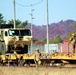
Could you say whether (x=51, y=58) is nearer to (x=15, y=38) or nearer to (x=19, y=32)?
(x=15, y=38)

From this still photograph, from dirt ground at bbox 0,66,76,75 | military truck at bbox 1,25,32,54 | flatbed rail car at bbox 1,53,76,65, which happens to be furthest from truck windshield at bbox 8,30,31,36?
dirt ground at bbox 0,66,76,75

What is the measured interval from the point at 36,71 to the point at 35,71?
8cm

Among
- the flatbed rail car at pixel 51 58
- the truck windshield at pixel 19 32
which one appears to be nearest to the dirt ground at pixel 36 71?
the flatbed rail car at pixel 51 58

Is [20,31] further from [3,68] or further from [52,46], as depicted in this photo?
[52,46]

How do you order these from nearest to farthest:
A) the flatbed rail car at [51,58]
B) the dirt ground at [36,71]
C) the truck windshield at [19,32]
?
1. the dirt ground at [36,71]
2. the flatbed rail car at [51,58]
3. the truck windshield at [19,32]

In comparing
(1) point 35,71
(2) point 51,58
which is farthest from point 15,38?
(1) point 35,71

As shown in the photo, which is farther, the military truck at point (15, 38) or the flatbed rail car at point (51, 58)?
the military truck at point (15, 38)

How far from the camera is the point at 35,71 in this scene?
57.3ft

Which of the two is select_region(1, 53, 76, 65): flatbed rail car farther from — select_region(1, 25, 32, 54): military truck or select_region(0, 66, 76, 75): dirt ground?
select_region(1, 25, 32, 54): military truck

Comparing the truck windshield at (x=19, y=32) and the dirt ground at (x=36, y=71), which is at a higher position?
the truck windshield at (x=19, y=32)

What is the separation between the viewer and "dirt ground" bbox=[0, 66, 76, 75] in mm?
16328

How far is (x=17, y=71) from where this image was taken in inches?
725

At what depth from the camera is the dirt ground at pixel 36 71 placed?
643 inches

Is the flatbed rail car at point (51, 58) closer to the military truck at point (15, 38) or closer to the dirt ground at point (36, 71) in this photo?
the dirt ground at point (36, 71)
